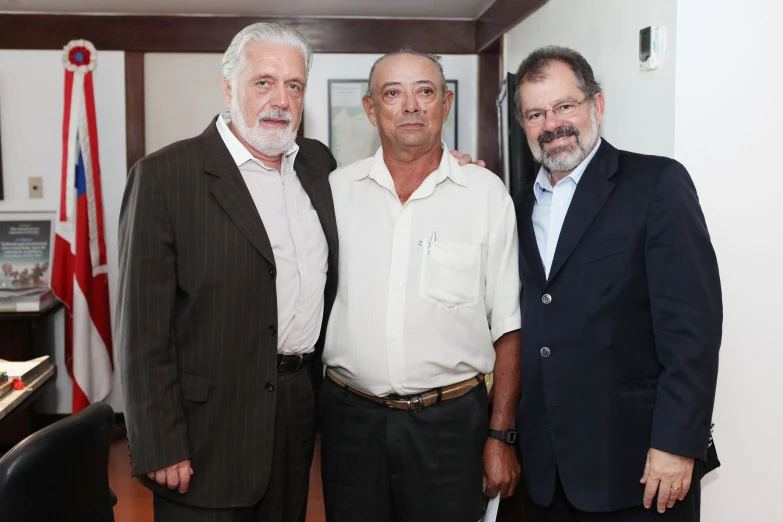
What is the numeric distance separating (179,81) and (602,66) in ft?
9.66

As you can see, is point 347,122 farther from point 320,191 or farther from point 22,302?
point 320,191

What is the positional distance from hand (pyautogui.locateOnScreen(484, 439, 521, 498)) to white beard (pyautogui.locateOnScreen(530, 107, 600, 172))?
0.77 m

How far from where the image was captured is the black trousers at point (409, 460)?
1973 mm

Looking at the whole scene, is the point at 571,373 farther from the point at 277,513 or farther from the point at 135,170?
the point at 135,170

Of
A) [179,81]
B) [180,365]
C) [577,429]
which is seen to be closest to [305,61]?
[180,365]

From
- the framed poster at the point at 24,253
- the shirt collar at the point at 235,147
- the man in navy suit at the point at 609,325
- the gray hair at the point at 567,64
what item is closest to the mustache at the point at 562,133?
the man in navy suit at the point at 609,325

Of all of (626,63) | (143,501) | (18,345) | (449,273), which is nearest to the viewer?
(449,273)

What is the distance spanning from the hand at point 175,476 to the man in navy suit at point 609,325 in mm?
859

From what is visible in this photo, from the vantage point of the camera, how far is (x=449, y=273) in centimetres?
200

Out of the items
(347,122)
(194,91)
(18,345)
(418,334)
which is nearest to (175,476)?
(418,334)

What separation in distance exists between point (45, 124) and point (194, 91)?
3.09 ft

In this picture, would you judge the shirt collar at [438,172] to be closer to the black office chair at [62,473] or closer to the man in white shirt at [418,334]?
the man in white shirt at [418,334]

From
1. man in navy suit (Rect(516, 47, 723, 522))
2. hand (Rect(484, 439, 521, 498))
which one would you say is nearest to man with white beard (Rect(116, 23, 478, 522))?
hand (Rect(484, 439, 521, 498))

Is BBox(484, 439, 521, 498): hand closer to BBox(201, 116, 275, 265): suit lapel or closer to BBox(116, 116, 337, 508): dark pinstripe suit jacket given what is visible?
BBox(116, 116, 337, 508): dark pinstripe suit jacket
